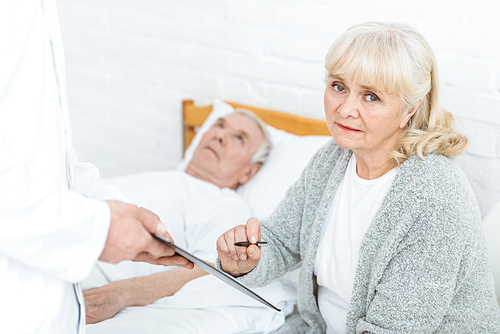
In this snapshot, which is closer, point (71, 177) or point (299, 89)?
point (71, 177)

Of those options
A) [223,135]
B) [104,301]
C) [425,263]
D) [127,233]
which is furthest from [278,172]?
[127,233]

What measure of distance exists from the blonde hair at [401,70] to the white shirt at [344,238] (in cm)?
10

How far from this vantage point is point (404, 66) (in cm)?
105

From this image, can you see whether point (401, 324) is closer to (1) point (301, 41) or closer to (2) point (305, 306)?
(2) point (305, 306)

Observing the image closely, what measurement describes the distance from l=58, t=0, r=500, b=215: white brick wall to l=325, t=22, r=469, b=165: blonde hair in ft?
1.42

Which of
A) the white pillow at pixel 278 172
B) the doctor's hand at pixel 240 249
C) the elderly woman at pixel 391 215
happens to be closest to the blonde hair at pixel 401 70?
the elderly woman at pixel 391 215

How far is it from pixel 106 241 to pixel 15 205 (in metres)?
0.14

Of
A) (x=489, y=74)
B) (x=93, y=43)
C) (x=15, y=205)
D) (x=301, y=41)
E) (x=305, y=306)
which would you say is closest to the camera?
(x=15, y=205)

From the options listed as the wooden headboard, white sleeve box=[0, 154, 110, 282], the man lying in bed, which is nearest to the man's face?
the man lying in bed

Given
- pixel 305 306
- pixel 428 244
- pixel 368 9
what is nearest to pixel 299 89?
pixel 368 9

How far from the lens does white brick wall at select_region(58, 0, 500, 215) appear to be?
1513 millimetres

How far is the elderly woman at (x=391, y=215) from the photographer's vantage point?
1048 mm

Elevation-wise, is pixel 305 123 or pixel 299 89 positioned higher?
pixel 299 89

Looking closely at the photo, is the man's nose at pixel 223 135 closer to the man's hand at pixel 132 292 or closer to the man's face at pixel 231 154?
the man's face at pixel 231 154
